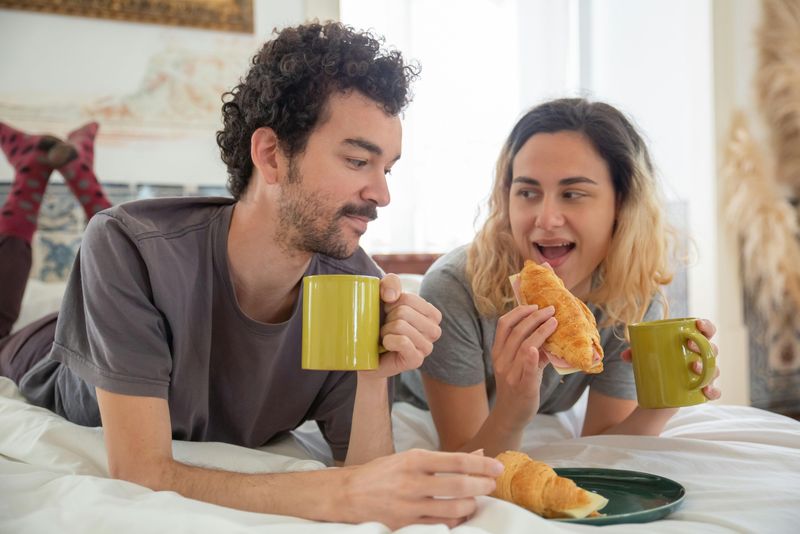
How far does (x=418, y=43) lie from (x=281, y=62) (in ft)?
8.24

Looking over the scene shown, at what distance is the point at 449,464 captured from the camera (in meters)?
1.08

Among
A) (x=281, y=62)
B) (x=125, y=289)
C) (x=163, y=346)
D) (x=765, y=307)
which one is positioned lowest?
(x=765, y=307)

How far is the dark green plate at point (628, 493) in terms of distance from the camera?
1114 millimetres

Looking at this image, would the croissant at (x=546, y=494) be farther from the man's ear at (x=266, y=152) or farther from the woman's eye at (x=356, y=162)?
the man's ear at (x=266, y=152)

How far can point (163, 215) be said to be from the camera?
161 cm

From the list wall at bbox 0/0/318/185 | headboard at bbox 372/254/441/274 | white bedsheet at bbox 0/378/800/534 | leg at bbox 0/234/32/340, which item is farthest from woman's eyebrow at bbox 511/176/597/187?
wall at bbox 0/0/318/185

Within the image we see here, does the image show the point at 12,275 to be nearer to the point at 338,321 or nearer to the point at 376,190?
the point at 376,190

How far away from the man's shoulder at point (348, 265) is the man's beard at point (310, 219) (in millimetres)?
154

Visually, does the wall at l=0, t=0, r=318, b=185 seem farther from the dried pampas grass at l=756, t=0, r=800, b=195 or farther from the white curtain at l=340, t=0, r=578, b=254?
the dried pampas grass at l=756, t=0, r=800, b=195

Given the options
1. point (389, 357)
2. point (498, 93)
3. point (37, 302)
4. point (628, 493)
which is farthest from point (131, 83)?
point (628, 493)

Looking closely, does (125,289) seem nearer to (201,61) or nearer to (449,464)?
(449,464)

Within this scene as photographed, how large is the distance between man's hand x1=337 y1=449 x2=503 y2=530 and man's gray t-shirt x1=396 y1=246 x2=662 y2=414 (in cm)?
74

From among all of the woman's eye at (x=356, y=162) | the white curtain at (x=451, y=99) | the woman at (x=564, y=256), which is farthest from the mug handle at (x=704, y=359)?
the white curtain at (x=451, y=99)

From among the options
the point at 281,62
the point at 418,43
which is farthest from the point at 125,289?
the point at 418,43
